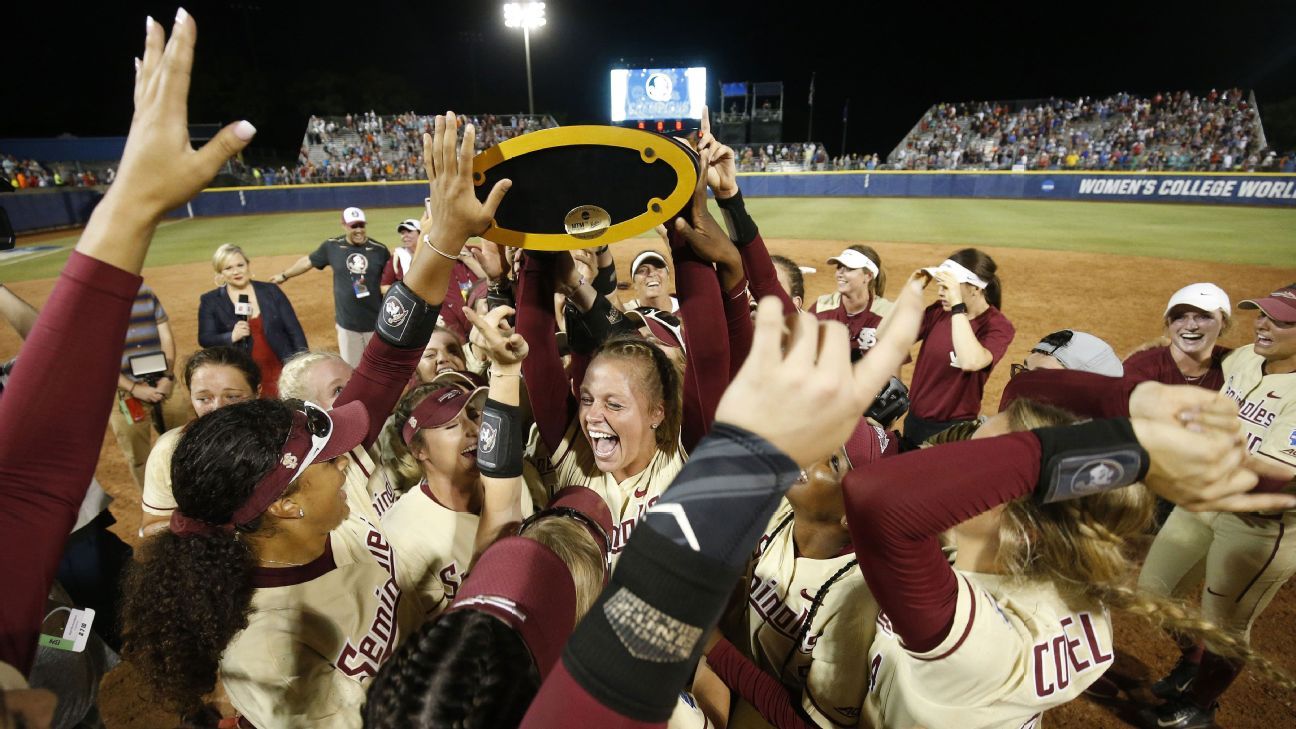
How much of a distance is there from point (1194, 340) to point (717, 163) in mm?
3875

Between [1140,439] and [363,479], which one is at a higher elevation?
[1140,439]

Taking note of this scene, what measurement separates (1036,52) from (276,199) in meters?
61.5

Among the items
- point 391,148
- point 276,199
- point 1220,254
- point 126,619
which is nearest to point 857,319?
point 126,619

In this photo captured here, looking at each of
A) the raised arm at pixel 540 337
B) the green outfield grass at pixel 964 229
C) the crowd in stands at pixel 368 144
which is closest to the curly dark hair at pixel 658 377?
the raised arm at pixel 540 337

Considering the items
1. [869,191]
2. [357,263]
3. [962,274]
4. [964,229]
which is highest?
[962,274]

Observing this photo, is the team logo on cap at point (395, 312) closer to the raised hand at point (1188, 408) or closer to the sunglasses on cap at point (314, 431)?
the sunglasses on cap at point (314, 431)

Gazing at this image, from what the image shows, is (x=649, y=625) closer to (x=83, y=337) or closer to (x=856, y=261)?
(x=83, y=337)

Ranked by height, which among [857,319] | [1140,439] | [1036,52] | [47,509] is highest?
[1036,52]

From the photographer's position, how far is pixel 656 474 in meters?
2.84

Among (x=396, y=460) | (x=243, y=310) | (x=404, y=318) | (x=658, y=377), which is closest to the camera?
(x=404, y=318)

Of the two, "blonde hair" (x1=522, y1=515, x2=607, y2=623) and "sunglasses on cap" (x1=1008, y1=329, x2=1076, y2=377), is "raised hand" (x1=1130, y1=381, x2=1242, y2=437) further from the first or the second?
"sunglasses on cap" (x1=1008, y1=329, x2=1076, y2=377)

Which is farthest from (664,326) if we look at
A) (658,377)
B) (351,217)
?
(351,217)

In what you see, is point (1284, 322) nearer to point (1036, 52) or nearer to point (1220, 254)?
point (1220, 254)

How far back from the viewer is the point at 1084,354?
10.9ft
